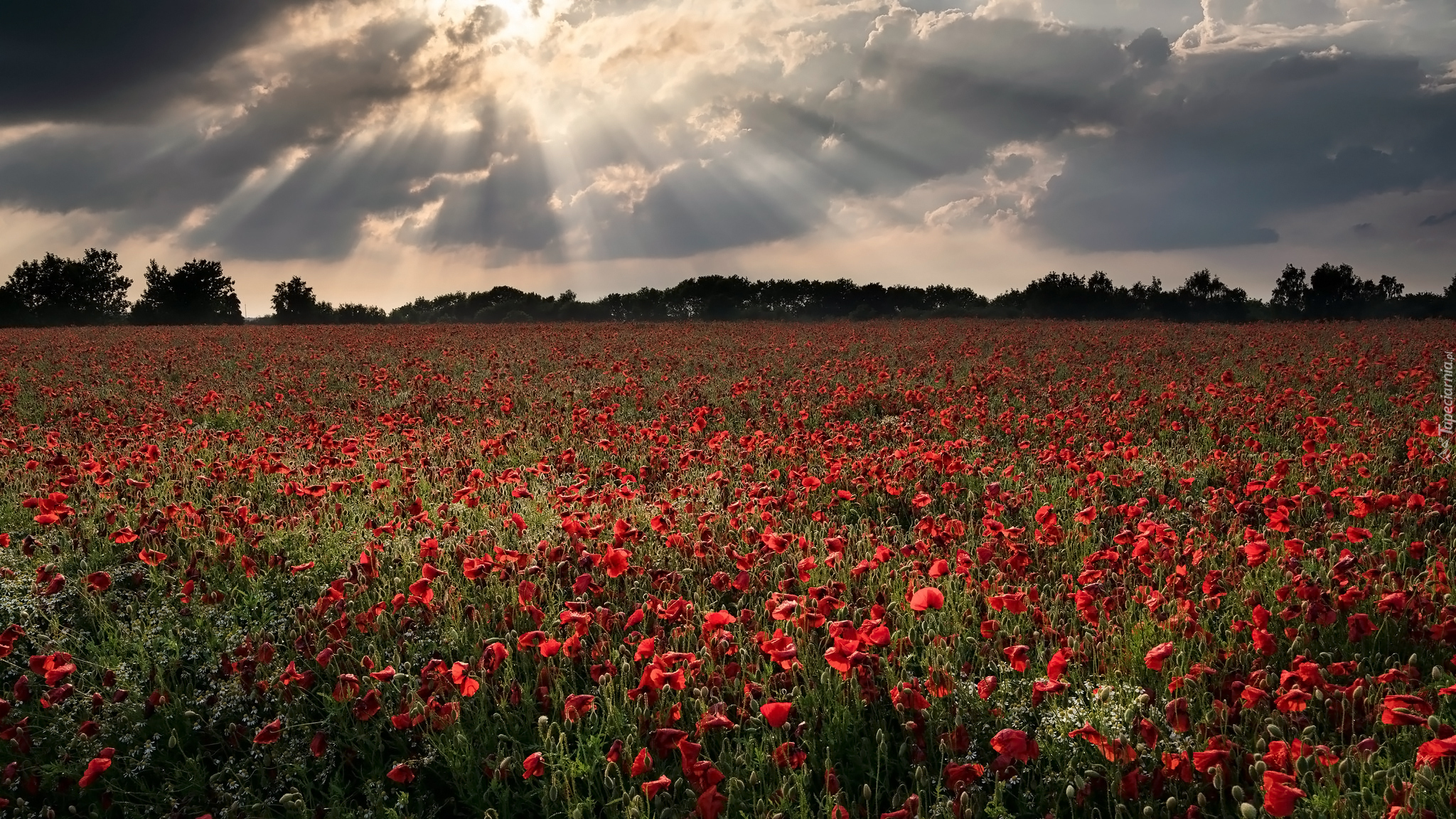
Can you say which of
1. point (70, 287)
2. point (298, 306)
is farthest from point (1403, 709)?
point (70, 287)

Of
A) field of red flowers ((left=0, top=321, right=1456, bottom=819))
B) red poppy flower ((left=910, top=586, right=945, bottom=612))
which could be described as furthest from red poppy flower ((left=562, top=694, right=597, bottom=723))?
red poppy flower ((left=910, top=586, right=945, bottom=612))

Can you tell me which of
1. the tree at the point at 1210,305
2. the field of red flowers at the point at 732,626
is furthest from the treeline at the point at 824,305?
the field of red flowers at the point at 732,626

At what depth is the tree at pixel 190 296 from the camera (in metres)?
58.4

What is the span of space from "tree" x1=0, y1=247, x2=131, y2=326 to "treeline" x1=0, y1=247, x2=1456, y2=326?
2.50 feet

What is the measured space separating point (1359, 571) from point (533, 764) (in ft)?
14.9

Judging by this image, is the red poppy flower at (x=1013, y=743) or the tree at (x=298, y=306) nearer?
the red poppy flower at (x=1013, y=743)

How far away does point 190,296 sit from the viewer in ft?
219

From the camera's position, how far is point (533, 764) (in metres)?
3.07

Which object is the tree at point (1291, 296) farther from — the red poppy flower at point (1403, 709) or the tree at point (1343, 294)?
the red poppy flower at point (1403, 709)

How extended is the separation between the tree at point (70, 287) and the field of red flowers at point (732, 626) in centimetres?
7132

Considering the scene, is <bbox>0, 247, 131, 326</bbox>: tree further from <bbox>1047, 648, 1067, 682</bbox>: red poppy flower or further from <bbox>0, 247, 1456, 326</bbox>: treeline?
<bbox>1047, 648, 1067, 682</bbox>: red poppy flower

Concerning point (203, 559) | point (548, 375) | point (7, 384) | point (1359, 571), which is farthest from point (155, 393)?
point (1359, 571)

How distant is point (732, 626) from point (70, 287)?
85744 millimetres

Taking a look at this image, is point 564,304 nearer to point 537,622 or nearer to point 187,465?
point 187,465
